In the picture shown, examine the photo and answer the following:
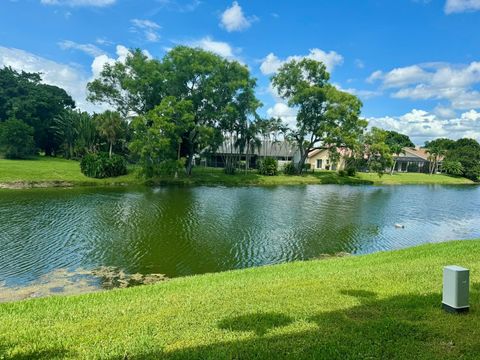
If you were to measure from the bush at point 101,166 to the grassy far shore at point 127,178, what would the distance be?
90cm

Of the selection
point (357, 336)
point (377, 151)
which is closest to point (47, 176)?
point (357, 336)

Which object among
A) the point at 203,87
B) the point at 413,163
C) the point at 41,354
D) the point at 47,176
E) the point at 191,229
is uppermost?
the point at 203,87

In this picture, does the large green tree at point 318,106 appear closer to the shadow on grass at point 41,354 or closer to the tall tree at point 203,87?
the tall tree at point 203,87

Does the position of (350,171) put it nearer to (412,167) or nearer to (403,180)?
(403,180)

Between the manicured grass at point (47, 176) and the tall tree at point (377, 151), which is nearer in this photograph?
the manicured grass at point (47, 176)

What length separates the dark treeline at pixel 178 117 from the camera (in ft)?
138

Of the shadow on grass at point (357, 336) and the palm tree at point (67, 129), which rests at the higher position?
the palm tree at point (67, 129)

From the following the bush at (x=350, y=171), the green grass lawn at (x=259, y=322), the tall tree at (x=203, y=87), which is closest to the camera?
the green grass lawn at (x=259, y=322)

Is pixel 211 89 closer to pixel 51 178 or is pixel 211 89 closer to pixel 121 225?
pixel 51 178

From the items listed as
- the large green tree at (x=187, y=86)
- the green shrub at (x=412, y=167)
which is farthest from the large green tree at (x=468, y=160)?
the large green tree at (x=187, y=86)

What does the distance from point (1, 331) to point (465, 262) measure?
34.5ft

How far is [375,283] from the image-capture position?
7.77 metres

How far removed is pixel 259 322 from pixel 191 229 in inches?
564

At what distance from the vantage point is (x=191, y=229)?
1947 cm
